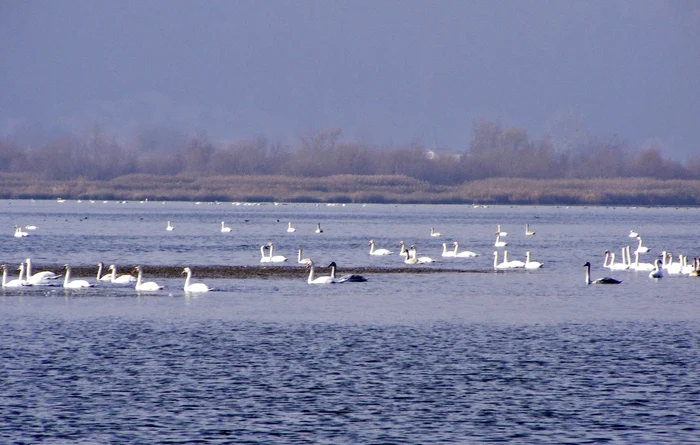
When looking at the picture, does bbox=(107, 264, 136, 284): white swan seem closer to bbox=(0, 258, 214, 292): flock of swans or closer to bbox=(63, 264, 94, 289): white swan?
bbox=(0, 258, 214, 292): flock of swans

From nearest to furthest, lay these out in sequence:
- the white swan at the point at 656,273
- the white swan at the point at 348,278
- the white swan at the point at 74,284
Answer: the white swan at the point at 74,284, the white swan at the point at 348,278, the white swan at the point at 656,273

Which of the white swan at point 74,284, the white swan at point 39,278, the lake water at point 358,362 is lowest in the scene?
the lake water at point 358,362

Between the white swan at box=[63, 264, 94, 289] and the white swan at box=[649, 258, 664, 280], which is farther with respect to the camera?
→ the white swan at box=[649, 258, 664, 280]

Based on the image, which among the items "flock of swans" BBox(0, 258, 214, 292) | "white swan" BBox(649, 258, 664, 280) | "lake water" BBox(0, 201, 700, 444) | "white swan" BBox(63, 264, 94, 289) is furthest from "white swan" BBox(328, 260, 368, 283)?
"white swan" BBox(649, 258, 664, 280)

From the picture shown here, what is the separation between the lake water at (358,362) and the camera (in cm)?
1480

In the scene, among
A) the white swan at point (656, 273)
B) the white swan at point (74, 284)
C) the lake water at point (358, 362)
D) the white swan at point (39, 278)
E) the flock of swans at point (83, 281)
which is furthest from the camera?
the white swan at point (656, 273)

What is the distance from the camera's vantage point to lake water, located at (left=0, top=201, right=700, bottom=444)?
1480cm

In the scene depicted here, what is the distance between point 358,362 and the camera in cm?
1948

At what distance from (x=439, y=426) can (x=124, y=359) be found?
6778 millimetres

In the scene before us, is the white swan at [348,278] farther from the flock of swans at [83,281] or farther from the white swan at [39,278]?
the white swan at [39,278]

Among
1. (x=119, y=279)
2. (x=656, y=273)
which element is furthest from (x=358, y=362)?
(x=656, y=273)

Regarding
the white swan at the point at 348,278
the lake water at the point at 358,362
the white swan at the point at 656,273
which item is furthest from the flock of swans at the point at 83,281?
the white swan at the point at 656,273

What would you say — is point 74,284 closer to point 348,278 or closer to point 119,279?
point 119,279

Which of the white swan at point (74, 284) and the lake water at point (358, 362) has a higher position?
the white swan at point (74, 284)
